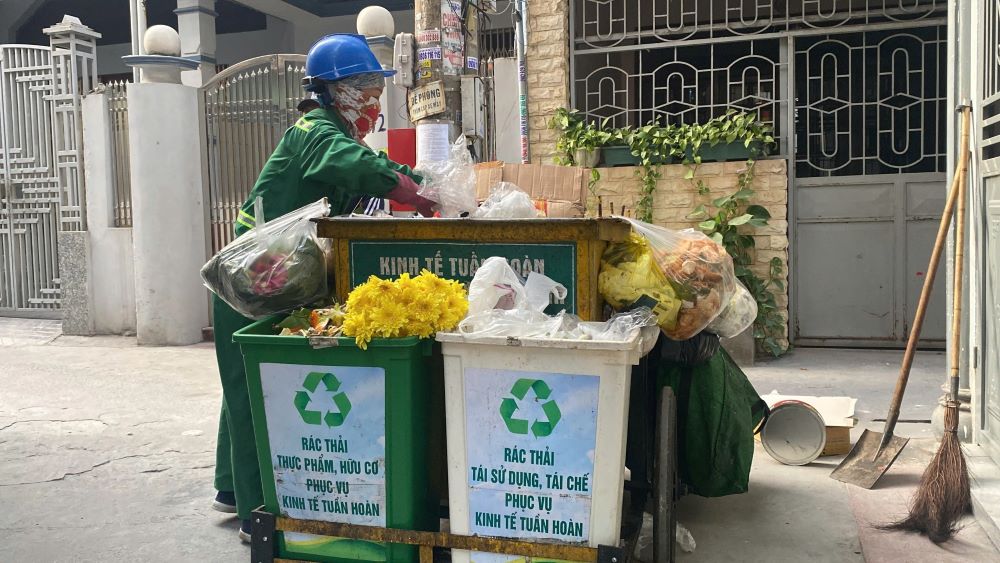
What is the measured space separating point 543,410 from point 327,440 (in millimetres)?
639

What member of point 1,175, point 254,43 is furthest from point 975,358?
point 254,43

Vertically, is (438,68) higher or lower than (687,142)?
higher

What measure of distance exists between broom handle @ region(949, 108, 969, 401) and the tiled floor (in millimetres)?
7584

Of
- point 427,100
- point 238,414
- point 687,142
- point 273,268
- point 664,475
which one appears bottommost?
point 664,475

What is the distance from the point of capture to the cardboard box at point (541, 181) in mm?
3849

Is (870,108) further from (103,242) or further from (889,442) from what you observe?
(103,242)

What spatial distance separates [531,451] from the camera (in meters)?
2.39

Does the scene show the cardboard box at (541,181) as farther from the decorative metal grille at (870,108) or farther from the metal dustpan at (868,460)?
the decorative metal grille at (870,108)

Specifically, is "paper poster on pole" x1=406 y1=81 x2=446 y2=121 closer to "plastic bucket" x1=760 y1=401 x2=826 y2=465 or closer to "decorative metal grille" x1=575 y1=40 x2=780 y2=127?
"decorative metal grille" x1=575 y1=40 x2=780 y2=127

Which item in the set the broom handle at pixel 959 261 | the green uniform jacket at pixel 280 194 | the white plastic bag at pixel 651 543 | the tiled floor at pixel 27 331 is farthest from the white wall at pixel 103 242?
the broom handle at pixel 959 261

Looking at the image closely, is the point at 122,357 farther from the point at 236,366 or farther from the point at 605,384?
the point at 605,384

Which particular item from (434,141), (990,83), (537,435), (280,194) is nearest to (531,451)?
(537,435)

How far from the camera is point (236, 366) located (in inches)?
126

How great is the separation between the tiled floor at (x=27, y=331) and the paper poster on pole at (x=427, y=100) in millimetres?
5036
